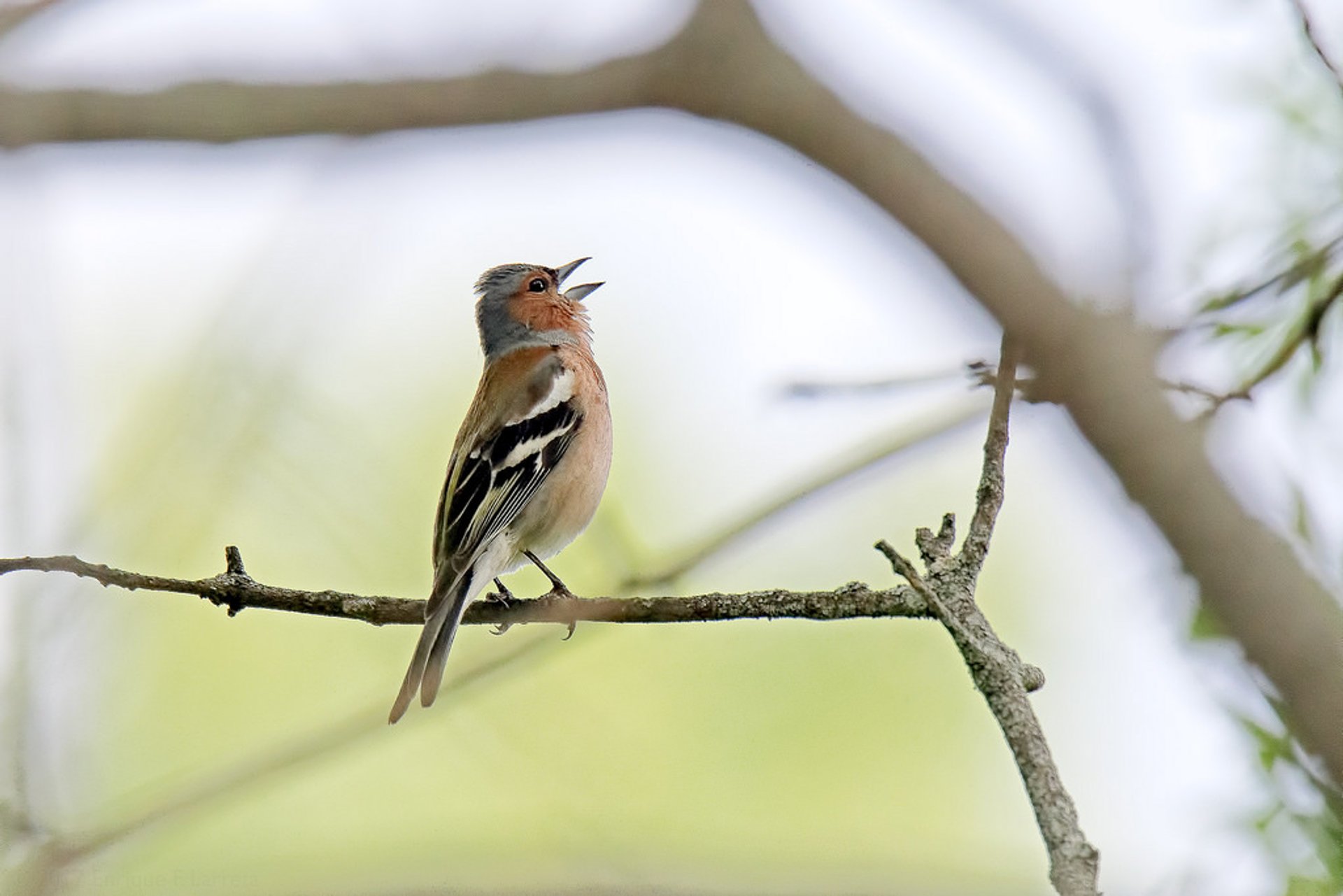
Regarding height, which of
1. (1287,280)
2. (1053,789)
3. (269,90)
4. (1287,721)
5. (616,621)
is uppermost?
(269,90)

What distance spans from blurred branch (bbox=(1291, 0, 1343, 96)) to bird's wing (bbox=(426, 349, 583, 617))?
3635mm

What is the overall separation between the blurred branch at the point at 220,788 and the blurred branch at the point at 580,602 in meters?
0.31

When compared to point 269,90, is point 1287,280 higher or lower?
lower

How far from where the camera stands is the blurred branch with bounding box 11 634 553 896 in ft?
9.99

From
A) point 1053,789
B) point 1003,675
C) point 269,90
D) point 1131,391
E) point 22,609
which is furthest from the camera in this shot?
point 269,90

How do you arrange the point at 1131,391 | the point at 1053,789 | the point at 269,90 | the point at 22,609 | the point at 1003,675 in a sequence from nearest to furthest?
the point at 1053,789
the point at 1003,675
the point at 22,609
the point at 1131,391
the point at 269,90

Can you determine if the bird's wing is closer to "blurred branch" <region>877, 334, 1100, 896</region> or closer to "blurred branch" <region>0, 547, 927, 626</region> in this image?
"blurred branch" <region>0, 547, 927, 626</region>

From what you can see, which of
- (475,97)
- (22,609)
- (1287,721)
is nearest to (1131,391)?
(1287,721)

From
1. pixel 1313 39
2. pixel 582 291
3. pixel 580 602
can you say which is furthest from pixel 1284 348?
pixel 582 291

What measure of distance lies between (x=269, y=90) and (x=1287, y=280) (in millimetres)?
3277

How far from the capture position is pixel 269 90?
14.7 ft

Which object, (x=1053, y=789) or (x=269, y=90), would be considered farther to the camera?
(x=269, y=90)

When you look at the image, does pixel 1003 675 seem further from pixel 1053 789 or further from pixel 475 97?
pixel 475 97

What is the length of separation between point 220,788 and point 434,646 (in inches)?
47.1
